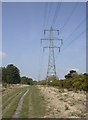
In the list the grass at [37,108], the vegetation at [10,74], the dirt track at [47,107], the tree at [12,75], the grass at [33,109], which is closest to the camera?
the dirt track at [47,107]

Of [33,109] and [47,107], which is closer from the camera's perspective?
[33,109]

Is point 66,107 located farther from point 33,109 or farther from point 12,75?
point 12,75

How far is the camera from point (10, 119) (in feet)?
62.4

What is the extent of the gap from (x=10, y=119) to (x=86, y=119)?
169 inches

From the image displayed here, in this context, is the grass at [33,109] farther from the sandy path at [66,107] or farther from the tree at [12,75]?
the tree at [12,75]

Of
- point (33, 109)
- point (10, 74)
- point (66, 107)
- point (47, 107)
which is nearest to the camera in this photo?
point (66, 107)

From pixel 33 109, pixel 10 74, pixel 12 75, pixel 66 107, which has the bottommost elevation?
pixel 33 109

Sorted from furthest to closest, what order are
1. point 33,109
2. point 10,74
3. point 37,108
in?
point 10,74, point 37,108, point 33,109

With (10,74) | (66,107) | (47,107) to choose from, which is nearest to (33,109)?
(47,107)

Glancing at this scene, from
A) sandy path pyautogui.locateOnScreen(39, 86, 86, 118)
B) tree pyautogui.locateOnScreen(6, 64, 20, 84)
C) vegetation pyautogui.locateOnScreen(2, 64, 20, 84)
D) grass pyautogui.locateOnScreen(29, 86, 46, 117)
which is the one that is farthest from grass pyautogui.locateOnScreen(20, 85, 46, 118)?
tree pyautogui.locateOnScreen(6, 64, 20, 84)

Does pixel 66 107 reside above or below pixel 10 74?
below

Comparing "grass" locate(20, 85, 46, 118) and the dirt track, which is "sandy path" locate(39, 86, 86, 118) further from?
"grass" locate(20, 85, 46, 118)

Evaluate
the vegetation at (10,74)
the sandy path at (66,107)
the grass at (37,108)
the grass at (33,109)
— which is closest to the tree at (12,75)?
the vegetation at (10,74)

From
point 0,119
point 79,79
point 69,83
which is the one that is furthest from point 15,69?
point 0,119
